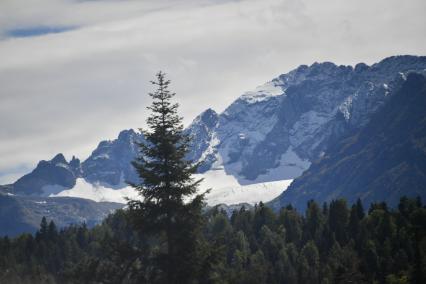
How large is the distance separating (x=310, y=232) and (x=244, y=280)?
4368cm

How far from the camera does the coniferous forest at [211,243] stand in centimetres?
4456

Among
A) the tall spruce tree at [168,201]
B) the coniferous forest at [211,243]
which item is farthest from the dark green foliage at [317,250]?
the tall spruce tree at [168,201]

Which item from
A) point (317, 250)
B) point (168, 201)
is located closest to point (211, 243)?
point (168, 201)

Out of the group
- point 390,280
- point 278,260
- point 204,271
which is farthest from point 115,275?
point 278,260

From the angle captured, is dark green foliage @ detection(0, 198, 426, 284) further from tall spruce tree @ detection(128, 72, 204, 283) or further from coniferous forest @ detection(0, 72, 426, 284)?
tall spruce tree @ detection(128, 72, 204, 283)

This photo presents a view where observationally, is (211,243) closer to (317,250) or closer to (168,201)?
(168,201)

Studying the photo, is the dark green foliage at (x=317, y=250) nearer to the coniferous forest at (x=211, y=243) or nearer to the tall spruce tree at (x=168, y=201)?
the coniferous forest at (x=211, y=243)

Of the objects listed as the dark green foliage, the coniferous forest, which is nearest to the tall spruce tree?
the coniferous forest

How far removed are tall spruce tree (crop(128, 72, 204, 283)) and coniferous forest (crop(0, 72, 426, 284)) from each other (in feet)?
0.18

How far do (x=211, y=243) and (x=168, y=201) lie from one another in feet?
10.8

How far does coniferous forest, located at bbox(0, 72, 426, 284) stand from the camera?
4456cm

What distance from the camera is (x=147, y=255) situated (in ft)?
146

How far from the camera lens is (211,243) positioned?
4456cm

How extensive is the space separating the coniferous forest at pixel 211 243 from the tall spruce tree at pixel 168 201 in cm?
5
